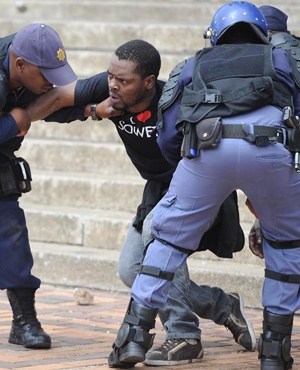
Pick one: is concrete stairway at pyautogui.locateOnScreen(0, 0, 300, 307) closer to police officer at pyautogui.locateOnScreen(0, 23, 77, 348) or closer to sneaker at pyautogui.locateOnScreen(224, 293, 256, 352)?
sneaker at pyautogui.locateOnScreen(224, 293, 256, 352)

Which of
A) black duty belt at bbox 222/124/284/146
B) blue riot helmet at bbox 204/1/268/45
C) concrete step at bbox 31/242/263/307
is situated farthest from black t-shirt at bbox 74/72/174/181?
concrete step at bbox 31/242/263/307

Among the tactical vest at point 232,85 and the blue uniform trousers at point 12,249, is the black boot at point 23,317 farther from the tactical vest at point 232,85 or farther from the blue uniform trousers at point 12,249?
the tactical vest at point 232,85

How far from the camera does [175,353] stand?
190 inches

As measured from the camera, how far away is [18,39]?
4.85 meters

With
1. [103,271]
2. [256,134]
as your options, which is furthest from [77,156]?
[256,134]

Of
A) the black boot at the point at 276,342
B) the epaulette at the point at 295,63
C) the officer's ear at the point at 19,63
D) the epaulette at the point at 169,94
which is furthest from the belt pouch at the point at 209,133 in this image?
the officer's ear at the point at 19,63

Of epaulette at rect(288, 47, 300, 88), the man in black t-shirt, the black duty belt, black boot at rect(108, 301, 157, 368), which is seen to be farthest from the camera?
the man in black t-shirt

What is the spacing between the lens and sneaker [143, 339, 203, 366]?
4781 millimetres

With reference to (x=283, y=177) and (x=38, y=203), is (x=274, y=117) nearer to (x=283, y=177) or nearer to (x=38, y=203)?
(x=283, y=177)

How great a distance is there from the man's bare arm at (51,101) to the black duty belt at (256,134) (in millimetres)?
1018

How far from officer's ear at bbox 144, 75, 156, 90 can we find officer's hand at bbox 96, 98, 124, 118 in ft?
0.58

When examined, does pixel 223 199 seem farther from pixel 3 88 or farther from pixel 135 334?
pixel 3 88

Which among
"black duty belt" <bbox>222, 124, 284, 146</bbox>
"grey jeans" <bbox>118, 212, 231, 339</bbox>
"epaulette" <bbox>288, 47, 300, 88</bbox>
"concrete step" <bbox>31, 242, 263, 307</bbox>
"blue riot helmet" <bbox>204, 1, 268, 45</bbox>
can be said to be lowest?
"concrete step" <bbox>31, 242, 263, 307</bbox>

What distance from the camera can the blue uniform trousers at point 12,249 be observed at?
511cm
